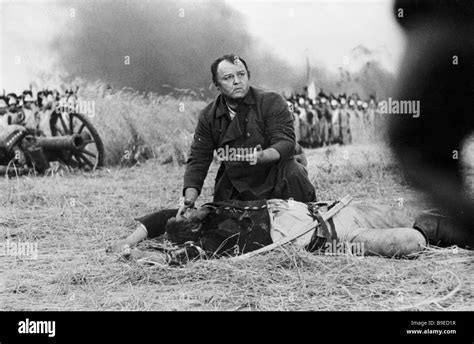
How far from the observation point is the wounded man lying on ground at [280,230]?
11.4ft

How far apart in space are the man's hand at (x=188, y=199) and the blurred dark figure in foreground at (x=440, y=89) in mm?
1247

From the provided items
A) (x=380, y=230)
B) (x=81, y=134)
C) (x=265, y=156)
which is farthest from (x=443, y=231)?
(x=81, y=134)

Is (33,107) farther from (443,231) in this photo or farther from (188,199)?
(443,231)

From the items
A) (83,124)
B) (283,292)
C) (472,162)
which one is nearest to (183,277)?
(283,292)

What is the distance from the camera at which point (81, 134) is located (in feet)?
14.2

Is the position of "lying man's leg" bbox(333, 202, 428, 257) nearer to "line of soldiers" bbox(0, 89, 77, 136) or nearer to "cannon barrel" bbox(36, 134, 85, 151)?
"cannon barrel" bbox(36, 134, 85, 151)

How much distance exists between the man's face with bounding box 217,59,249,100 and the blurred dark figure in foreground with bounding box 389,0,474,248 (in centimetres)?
90

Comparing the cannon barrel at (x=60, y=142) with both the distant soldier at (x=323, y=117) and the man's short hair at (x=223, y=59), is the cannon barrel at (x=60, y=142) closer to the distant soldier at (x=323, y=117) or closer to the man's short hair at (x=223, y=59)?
the man's short hair at (x=223, y=59)

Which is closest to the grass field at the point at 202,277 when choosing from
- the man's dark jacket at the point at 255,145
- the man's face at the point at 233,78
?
the man's dark jacket at the point at 255,145

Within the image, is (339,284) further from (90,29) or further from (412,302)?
(90,29)

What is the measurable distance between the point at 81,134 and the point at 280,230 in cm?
148

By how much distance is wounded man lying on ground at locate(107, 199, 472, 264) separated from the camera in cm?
347

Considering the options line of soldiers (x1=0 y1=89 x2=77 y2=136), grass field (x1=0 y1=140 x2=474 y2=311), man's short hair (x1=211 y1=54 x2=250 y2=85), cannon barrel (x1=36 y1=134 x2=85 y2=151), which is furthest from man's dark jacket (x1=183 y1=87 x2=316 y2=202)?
line of soldiers (x1=0 y1=89 x2=77 y2=136)

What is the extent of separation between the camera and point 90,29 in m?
4.09
